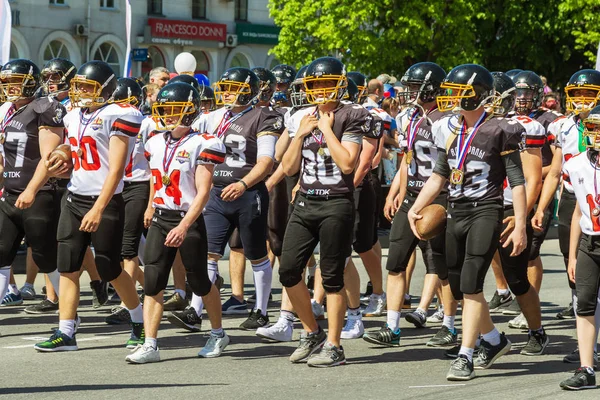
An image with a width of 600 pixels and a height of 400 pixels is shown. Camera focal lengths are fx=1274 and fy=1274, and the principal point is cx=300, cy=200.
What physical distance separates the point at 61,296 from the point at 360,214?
2.88m

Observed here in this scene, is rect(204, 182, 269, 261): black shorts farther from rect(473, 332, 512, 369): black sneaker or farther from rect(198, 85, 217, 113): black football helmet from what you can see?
rect(473, 332, 512, 369): black sneaker

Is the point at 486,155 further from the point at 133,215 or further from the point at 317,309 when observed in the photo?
the point at 133,215

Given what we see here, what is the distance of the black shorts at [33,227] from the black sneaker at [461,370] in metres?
3.56

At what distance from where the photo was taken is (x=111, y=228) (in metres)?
8.98

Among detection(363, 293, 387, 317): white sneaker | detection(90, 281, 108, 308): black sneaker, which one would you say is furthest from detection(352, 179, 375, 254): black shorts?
detection(90, 281, 108, 308): black sneaker

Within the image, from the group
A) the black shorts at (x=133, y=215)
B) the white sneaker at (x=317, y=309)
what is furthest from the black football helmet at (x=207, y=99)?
the white sneaker at (x=317, y=309)

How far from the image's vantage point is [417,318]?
1031 centimetres

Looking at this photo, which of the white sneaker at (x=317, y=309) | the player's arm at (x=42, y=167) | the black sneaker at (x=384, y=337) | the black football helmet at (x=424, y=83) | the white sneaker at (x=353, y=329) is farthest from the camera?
the white sneaker at (x=317, y=309)

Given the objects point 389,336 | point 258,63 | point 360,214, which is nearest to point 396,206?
point 360,214

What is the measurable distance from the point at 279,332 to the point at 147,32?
3355 cm

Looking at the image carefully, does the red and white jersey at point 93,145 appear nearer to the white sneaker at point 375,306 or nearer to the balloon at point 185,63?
the white sneaker at point 375,306

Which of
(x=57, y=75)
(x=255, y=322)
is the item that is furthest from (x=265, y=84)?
(x=255, y=322)

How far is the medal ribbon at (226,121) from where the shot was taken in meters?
10.5

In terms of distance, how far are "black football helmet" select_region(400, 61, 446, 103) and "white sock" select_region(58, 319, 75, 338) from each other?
123 inches
